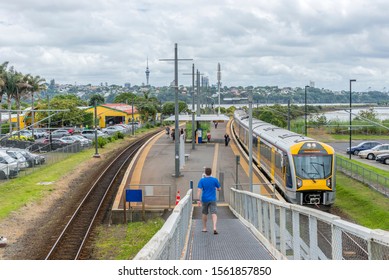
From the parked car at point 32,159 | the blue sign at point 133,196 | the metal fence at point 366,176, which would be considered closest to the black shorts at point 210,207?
the blue sign at point 133,196

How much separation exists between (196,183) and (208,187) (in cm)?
1766

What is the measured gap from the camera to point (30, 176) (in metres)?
33.9

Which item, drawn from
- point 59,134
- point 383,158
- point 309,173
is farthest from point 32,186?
point 59,134

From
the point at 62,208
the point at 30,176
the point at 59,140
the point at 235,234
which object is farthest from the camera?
the point at 59,140

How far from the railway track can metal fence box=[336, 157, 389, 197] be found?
13.2 metres

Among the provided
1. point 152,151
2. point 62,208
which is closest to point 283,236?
point 62,208

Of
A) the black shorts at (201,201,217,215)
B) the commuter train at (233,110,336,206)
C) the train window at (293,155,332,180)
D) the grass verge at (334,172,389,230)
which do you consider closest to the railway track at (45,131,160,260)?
the black shorts at (201,201,217,215)

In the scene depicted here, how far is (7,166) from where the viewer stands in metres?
32.6

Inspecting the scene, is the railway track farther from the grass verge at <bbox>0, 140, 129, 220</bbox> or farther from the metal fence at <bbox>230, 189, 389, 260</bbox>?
the metal fence at <bbox>230, 189, 389, 260</bbox>

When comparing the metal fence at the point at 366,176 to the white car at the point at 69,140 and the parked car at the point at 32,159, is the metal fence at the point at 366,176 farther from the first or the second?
the white car at the point at 69,140

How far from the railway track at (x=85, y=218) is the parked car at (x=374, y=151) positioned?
21550 millimetres

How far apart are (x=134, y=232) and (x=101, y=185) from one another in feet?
33.5

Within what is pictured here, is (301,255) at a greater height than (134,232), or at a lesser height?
greater
